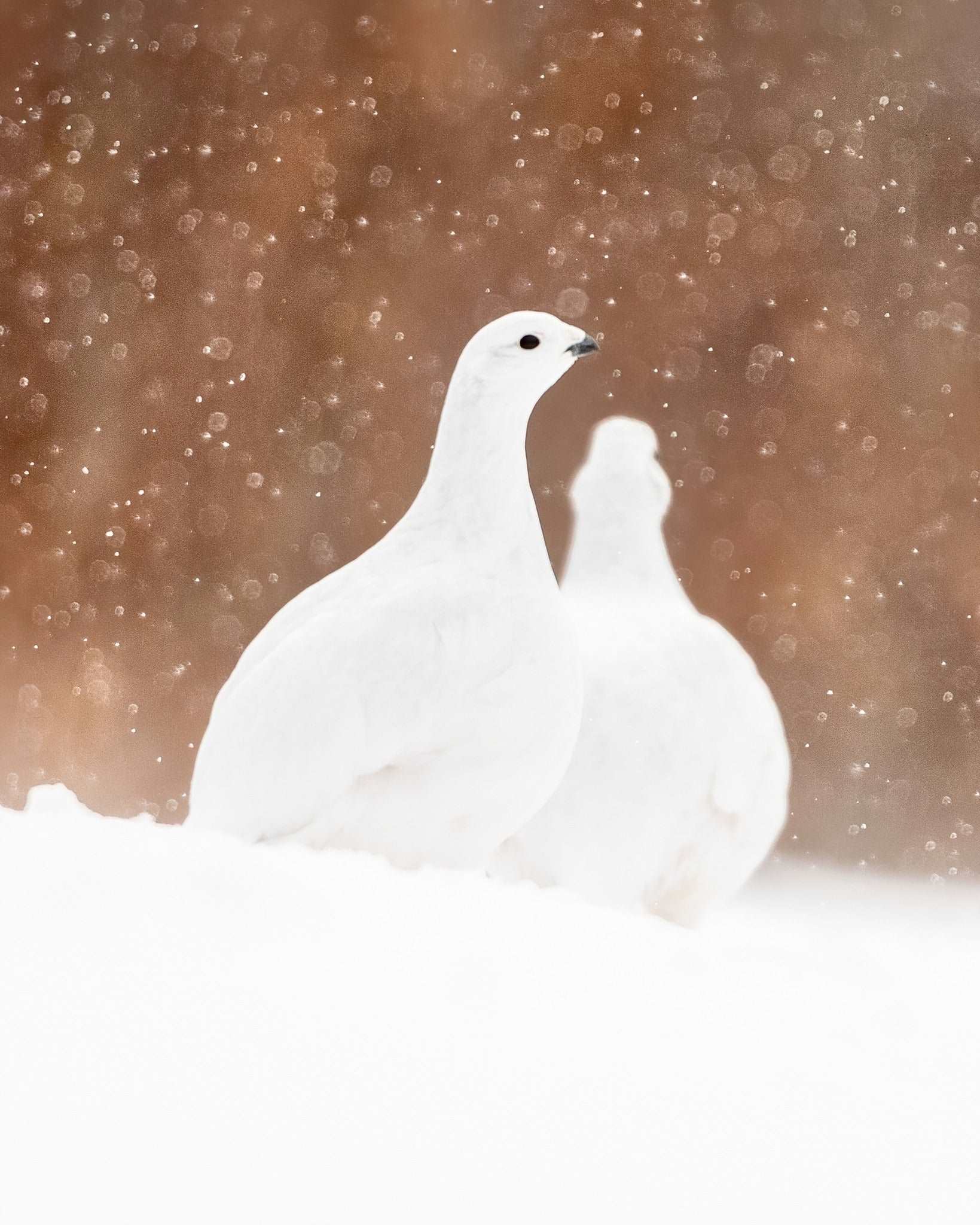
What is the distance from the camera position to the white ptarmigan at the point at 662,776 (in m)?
0.62

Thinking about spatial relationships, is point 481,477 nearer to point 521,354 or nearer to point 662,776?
point 521,354

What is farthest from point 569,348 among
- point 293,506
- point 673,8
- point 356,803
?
point 673,8

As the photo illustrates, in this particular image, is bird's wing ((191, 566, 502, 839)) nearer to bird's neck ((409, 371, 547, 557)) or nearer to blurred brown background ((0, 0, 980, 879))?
bird's neck ((409, 371, 547, 557))

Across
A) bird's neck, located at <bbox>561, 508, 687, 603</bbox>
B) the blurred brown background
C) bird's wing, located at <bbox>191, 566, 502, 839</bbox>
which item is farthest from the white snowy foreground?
the blurred brown background

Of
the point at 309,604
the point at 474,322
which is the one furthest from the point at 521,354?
the point at 474,322

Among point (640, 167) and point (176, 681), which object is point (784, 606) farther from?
point (176, 681)

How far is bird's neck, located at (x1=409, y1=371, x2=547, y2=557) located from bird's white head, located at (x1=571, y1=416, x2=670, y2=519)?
15 cm

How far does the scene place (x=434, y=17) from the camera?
3.87 ft

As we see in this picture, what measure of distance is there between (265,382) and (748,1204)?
1.00m

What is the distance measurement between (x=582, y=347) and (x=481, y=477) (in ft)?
0.22

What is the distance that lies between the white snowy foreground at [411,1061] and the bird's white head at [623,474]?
29cm

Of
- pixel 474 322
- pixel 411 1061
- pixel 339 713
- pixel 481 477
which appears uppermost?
pixel 474 322

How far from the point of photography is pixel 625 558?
69cm

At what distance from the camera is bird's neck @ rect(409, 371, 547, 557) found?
54cm
